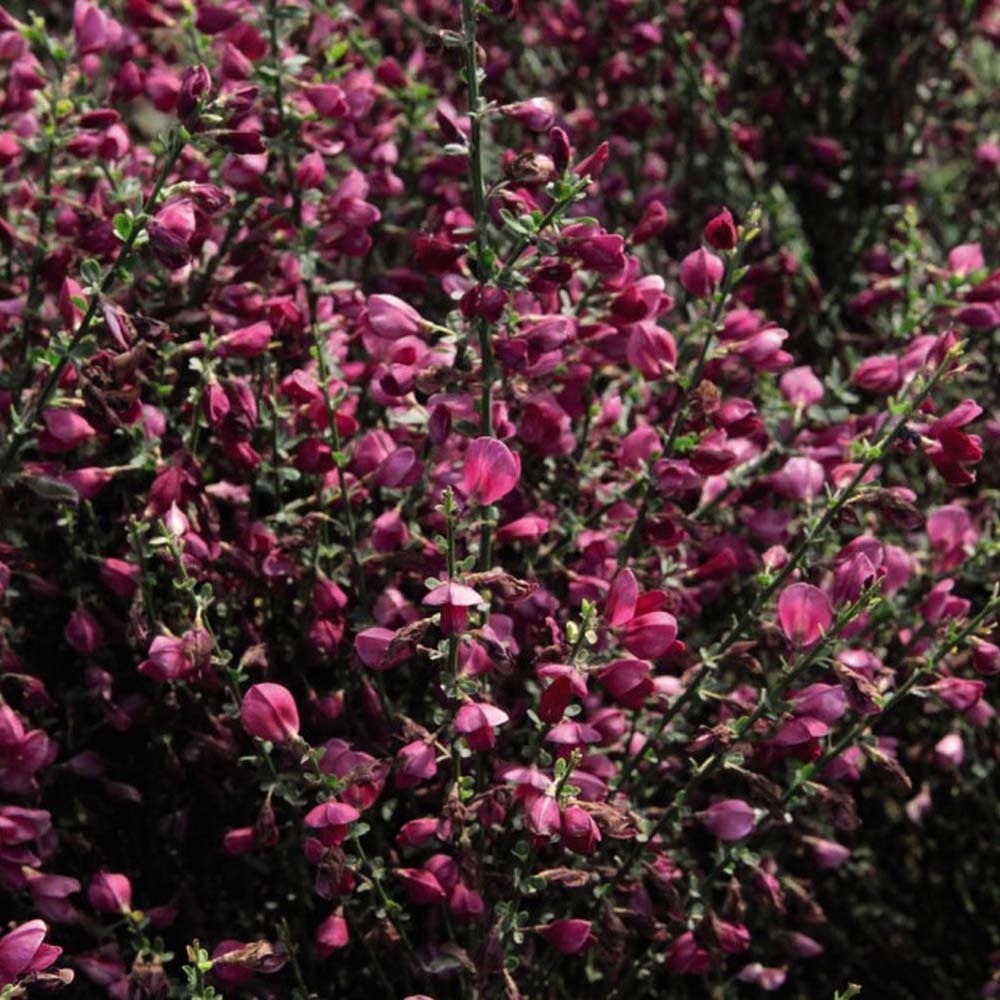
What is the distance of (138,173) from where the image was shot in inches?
91.4

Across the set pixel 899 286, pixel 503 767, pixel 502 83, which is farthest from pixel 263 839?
pixel 502 83

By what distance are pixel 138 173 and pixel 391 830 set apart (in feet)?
3.59

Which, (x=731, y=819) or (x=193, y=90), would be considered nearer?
(x=193, y=90)

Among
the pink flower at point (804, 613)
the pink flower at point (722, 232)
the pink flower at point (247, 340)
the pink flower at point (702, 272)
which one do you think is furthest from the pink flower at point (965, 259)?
the pink flower at point (247, 340)

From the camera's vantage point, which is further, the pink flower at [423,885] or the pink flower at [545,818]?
the pink flower at [423,885]

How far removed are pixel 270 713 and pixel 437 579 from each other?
0.23 metres

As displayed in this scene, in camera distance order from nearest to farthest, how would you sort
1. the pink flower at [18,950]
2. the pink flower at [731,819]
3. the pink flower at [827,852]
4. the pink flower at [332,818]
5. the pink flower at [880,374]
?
the pink flower at [18,950] → the pink flower at [332,818] → the pink flower at [731,819] → the pink flower at [880,374] → the pink flower at [827,852]

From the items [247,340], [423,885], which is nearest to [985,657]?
[423,885]

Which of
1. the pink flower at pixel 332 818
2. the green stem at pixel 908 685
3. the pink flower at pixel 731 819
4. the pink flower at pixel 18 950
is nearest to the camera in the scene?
the pink flower at pixel 18 950

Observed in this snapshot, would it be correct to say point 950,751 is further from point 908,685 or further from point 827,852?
point 908,685

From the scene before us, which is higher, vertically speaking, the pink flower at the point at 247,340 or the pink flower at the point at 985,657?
the pink flower at the point at 247,340

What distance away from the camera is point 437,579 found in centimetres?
162

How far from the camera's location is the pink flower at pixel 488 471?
159 cm

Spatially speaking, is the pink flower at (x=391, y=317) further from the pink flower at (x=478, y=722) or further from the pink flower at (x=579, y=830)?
the pink flower at (x=579, y=830)
